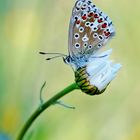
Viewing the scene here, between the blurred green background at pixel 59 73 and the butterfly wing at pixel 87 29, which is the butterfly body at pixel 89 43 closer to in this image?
the butterfly wing at pixel 87 29

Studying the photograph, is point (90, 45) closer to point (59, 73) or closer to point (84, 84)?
point (84, 84)

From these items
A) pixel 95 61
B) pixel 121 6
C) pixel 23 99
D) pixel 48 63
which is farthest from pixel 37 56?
pixel 95 61

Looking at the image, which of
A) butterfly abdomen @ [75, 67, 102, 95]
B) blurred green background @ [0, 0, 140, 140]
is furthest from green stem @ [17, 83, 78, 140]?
blurred green background @ [0, 0, 140, 140]

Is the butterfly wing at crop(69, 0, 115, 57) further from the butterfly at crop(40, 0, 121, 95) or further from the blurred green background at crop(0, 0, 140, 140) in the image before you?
the blurred green background at crop(0, 0, 140, 140)

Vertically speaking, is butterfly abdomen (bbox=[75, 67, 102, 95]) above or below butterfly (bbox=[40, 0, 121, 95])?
below

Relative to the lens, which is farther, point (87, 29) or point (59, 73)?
point (59, 73)

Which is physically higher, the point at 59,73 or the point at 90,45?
the point at 90,45

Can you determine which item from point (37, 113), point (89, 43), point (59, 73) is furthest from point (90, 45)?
point (59, 73)
